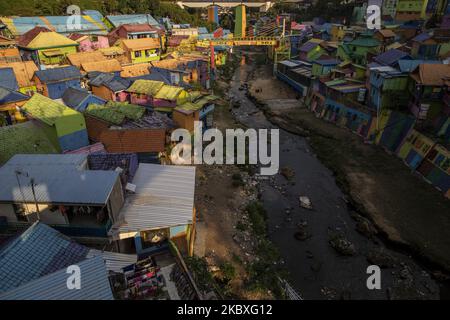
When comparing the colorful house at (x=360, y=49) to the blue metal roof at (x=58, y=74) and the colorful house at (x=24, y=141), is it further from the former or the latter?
the colorful house at (x=24, y=141)

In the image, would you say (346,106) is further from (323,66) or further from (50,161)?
(50,161)

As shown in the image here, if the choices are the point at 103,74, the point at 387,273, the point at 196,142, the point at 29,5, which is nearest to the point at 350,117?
the point at 196,142

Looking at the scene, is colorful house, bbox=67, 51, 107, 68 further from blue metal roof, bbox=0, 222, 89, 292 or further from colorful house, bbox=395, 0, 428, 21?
colorful house, bbox=395, 0, 428, 21

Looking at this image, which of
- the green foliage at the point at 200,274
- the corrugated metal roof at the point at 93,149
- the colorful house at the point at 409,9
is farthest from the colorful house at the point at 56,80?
the colorful house at the point at 409,9

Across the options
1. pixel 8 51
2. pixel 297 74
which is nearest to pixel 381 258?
pixel 297 74

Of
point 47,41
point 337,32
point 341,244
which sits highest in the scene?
point 47,41

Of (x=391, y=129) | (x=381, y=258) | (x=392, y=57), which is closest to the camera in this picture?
(x=381, y=258)

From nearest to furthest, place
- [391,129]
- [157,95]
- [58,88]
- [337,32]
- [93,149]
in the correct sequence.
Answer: [93,149] → [157,95] → [391,129] → [58,88] → [337,32]
